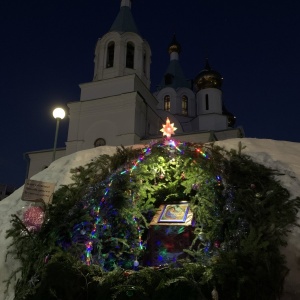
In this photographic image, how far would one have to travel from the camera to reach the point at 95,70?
89.2ft

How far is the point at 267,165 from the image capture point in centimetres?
527

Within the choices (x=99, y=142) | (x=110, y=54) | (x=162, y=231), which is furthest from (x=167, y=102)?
(x=162, y=231)

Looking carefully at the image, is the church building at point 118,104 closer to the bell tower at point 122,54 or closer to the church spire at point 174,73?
the bell tower at point 122,54

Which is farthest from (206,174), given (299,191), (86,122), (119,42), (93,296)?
(119,42)

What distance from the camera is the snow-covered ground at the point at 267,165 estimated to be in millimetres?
4012

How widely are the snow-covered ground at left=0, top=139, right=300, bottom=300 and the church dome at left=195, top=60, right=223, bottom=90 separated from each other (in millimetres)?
30021

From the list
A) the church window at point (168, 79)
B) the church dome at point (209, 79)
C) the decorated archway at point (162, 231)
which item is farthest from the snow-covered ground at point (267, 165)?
the church window at point (168, 79)

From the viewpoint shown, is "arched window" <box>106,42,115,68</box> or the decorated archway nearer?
the decorated archway

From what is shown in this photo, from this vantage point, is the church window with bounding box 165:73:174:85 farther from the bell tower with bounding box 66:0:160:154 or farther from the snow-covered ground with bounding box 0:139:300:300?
the snow-covered ground with bounding box 0:139:300:300

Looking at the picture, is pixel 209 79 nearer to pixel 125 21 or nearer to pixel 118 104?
pixel 125 21

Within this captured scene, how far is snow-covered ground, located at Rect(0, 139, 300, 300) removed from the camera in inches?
158

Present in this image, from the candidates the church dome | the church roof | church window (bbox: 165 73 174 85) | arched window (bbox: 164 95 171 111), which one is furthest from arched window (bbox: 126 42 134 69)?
church window (bbox: 165 73 174 85)

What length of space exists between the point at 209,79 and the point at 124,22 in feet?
37.5

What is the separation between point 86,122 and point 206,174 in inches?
824
